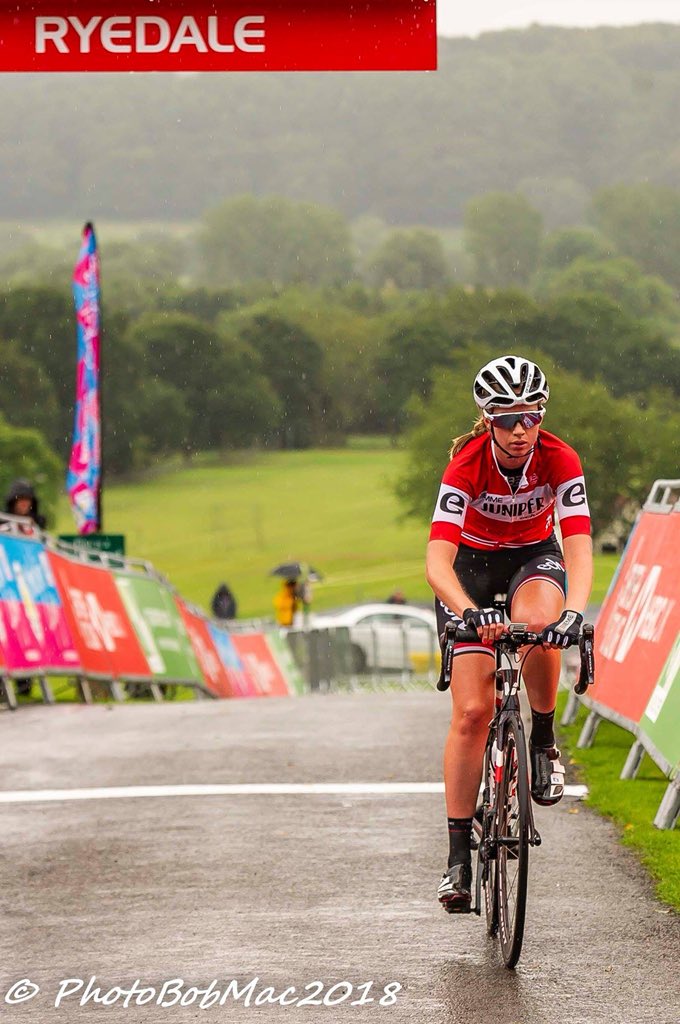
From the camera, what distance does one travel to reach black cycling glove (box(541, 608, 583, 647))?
18.1 ft

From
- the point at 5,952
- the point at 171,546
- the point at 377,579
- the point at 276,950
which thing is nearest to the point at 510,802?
the point at 276,950

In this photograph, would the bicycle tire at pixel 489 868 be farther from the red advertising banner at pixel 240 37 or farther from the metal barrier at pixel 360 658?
the metal barrier at pixel 360 658

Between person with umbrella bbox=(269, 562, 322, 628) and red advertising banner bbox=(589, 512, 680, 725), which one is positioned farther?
Result: person with umbrella bbox=(269, 562, 322, 628)

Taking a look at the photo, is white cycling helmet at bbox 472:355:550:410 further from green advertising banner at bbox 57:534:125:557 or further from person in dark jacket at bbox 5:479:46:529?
green advertising banner at bbox 57:534:125:557

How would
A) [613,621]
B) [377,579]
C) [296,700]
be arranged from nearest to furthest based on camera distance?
[613,621] < [296,700] < [377,579]

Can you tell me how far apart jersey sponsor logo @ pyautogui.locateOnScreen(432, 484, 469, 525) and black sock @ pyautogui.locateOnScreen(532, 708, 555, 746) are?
2.64ft

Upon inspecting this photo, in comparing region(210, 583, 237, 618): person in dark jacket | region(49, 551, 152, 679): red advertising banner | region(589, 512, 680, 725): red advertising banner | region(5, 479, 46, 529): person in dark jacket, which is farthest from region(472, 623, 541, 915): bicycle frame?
region(210, 583, 237, 618): person in dark jacket

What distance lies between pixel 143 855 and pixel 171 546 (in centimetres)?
14768

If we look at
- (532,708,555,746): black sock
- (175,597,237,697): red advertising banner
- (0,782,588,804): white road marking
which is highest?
(532,708,555,746): black sock

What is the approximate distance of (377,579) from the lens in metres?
128

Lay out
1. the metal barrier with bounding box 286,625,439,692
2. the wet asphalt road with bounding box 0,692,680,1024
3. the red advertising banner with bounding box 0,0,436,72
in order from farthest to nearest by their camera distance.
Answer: the metal barrier with bounding box 286,625,439,692 → the red advertising banner with bounding box 0,0,436,72 → the wet asphalt road with bounding box 0,692,680,1024

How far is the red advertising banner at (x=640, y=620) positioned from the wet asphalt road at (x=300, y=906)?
1083 millimetres

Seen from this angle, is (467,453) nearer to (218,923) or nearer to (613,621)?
(218,923)

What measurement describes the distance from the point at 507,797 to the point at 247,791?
418 centimetres
